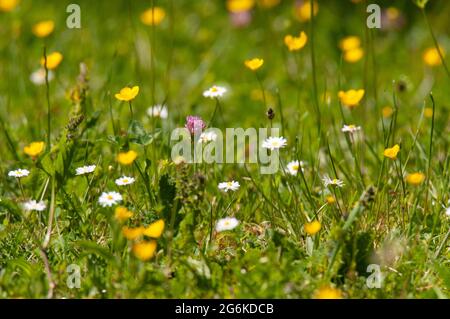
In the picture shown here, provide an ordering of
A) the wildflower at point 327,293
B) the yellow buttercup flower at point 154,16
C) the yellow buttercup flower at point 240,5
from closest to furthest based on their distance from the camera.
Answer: the wildflower at point 327,293, the yellow buttercup flower at point 154,16, the yellow buttercup flower at point 240,5

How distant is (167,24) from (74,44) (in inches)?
25.6

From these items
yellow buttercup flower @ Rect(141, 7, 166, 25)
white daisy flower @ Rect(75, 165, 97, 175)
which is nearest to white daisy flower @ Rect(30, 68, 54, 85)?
yellow buttercup flower @ Rect(141, 7, 166, 25)

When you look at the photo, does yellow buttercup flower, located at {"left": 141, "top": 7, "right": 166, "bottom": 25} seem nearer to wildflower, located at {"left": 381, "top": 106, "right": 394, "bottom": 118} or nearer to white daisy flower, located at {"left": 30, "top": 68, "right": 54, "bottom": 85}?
white daisy flower, located at {"left": 30, "top": 68, "right": 54, "bottom": 85}

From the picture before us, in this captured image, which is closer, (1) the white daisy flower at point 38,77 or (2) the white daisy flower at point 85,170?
(2) the white daisy flower at point 85,170

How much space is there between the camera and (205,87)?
11.3 feet

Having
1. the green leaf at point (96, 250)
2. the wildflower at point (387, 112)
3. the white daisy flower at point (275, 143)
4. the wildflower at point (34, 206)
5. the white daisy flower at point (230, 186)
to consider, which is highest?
the white daisy flower at point (275, 143)

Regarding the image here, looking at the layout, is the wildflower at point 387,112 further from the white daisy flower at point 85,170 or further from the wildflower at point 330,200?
the white daisy flower at point 85,170

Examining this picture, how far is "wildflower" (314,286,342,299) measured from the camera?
1578 millimetres

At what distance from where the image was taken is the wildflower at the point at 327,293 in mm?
1578

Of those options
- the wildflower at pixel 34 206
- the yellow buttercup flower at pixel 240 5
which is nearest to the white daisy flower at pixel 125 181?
the wildflower at pixel 34 206

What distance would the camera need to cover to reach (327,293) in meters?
1.58

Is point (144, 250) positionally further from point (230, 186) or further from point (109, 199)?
point (230, 186)

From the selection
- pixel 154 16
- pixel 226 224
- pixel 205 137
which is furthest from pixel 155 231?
pixel 154 16
